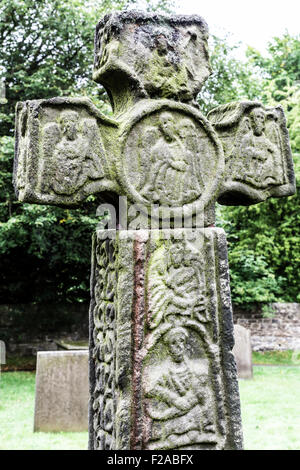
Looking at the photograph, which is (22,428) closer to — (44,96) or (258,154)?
(258,154)

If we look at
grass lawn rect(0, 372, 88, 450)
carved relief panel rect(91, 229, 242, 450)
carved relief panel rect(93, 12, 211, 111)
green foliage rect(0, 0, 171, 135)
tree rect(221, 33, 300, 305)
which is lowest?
grass lawn rect(0, 372, 88, 450)

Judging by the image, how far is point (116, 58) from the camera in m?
2.53

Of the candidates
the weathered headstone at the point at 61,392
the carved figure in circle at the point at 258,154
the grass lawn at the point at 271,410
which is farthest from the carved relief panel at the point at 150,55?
the weathered headstone at the point at 61,392

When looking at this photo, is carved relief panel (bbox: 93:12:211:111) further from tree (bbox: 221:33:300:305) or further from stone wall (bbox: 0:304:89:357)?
tree (bbox: 221:33:300:305)

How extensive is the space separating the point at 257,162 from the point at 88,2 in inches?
415

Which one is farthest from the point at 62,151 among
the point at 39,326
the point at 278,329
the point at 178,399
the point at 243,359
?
the point at 278,329

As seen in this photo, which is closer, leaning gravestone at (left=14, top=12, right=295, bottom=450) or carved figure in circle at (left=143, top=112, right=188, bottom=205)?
leaning gravestone at (left=14, top=12, right=295, bottom=450)

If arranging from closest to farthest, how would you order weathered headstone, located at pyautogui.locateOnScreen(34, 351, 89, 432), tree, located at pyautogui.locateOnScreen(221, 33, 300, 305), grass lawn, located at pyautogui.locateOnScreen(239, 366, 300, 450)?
grass lawn, located at pyautogui.locateOnScreen(239, 366, 300, 450)
weathered headstone, located at pyautogui.locateOnScreen(34, 351, 89, 432)
tree, located at pyautogui.locateOnScreen(221, 33, 300, 305)

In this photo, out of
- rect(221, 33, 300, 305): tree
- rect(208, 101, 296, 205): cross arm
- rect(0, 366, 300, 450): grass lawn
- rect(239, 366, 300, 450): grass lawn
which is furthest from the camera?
rect(221, 33, 300, 305): tree

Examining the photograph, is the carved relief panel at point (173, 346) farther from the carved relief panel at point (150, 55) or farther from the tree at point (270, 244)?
the tree at point (270, 244)

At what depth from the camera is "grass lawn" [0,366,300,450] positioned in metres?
5.35

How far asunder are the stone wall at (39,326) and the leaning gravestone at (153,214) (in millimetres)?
9008

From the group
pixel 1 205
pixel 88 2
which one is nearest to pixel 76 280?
pixel 1 205

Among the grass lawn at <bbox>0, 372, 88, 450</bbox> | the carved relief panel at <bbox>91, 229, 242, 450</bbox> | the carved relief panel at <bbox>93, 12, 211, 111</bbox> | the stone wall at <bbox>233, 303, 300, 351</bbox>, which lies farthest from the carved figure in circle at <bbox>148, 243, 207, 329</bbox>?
the stone wall at <bbox>233, 303, 300, 351</bbox>
